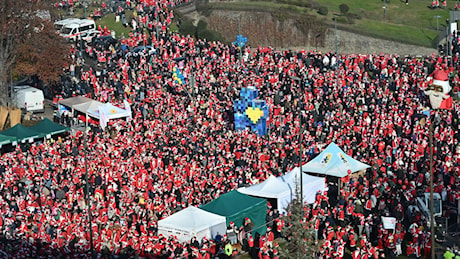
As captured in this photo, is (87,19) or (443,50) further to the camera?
(87,19)

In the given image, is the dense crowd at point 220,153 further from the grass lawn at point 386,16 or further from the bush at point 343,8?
the bush at point 343,8

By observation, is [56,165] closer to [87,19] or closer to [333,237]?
[333,237]

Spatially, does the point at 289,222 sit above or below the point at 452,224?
above

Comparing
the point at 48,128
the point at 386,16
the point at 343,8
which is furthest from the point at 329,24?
the point at 48,128

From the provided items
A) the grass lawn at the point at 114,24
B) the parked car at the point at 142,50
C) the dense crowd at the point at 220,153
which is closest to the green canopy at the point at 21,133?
the dense crowd at the point at 220,153

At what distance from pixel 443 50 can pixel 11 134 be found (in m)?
24.6

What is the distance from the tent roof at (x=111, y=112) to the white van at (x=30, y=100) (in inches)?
235

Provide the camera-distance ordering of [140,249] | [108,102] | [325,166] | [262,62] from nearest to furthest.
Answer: [140,249], [325,166], [108,102], [262,62]

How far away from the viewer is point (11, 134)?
46781mm

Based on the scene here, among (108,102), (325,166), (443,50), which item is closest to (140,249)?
(325,166)

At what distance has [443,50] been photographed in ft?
189

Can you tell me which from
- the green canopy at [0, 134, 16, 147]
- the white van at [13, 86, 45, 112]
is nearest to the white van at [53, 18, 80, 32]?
the white van at [13, 86, 45, 112]

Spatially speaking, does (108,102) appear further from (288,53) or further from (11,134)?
(288,53)

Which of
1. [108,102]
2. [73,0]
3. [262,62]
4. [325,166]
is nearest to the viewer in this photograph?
[325,166]
